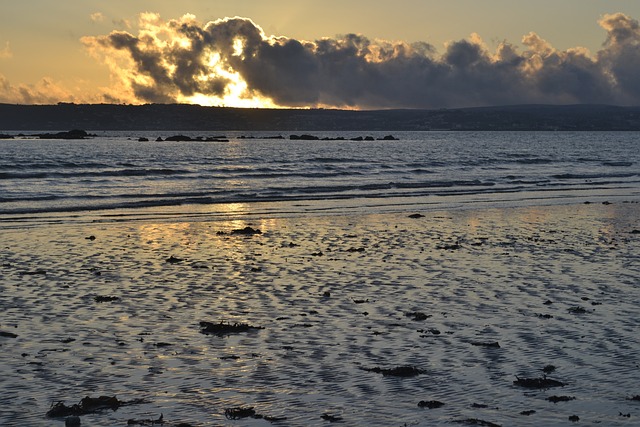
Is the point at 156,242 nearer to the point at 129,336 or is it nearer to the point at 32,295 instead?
the point at 32,295

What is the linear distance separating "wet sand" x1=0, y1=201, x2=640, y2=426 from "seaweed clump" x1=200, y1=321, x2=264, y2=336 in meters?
0.07

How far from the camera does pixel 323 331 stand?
14.6 m

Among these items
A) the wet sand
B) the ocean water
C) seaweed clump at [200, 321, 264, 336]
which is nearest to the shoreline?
the ocean water

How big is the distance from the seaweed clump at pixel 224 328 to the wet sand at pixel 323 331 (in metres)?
0.07

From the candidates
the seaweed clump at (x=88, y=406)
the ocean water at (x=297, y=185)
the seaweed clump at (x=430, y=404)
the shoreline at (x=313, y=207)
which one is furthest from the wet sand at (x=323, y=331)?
the ocean water at (x=297, y=185)

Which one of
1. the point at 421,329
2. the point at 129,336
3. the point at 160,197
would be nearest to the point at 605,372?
the point at 421,329

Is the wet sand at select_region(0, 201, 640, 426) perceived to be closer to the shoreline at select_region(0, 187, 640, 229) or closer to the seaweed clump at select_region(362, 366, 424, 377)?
the seaweed clump at select_region(362, 366, 424, 377)

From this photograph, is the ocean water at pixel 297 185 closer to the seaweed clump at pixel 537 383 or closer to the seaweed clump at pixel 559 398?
the seaweed clump at pixel 537 383

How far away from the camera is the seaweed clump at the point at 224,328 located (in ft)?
47.6

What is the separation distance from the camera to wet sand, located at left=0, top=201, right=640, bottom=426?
1088 centimetres

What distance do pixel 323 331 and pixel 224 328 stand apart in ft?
5.66

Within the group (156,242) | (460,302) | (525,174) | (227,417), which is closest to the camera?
(227,417)

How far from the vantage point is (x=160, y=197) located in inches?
1902

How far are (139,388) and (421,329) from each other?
5.42m
